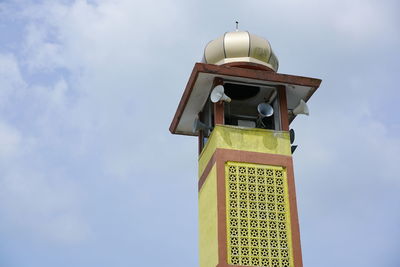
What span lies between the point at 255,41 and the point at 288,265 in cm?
648

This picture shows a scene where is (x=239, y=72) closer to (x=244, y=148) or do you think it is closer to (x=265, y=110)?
(x=265, y=110)

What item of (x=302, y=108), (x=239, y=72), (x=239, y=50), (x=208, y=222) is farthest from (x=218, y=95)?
(x=208, y=222)

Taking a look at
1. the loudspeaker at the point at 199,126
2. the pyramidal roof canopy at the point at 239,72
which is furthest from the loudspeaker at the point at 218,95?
the loudspeaker at the point at 199,126

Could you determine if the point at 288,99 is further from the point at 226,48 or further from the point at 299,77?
the point at 226,48

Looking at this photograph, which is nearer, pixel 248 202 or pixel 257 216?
pixel 257 216

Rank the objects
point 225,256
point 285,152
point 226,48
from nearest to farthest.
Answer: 1. point 225,256
2. point 285,152
3. point 226,48

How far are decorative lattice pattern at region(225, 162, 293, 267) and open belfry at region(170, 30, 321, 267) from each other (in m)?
0.02

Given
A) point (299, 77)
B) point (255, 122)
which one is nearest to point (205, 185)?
point (255, 122)

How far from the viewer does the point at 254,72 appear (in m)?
19.2

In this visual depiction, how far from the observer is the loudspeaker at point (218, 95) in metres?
18.8

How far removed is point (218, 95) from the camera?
61.8 feet

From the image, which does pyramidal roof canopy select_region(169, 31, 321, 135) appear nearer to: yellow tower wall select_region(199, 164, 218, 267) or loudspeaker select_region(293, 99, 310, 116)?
loudspeaker select_region(293, 99, 310, 116)

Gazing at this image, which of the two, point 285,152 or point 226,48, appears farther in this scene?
point 226,48

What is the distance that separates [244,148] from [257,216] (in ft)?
6.18
